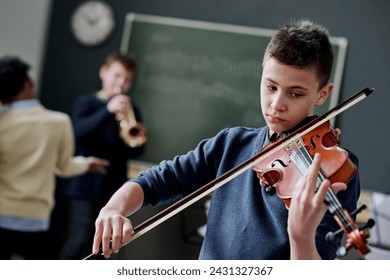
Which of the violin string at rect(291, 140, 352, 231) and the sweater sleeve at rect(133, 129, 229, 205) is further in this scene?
the sweater sleeve at rect(133, 129, 229, 205)

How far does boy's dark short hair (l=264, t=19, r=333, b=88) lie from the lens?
89cm

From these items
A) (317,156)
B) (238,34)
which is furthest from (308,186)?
(238,34)

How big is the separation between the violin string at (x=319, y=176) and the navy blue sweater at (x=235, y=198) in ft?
0.13

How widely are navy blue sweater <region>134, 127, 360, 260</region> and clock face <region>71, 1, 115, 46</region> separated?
2.32m

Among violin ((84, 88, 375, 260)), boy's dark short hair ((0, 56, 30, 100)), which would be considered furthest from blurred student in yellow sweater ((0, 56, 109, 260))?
violin ((84, 88, 375, 260))

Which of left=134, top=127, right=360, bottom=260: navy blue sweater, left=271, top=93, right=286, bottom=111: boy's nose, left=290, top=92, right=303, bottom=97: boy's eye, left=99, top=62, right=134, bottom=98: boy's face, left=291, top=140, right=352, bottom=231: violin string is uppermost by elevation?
left=290, top=92, right=303, bottom=97: boy's eye

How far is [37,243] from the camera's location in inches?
83.1

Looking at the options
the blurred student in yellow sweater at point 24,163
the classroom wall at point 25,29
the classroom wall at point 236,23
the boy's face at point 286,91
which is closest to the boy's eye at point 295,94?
the boy's face at point 286,91

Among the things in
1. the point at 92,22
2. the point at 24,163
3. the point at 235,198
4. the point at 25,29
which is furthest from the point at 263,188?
the point at 92,22

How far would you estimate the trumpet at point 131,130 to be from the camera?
2.48 meters

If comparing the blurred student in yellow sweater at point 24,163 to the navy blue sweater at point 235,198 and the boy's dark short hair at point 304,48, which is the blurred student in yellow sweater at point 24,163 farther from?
the boy's dark short hair at point 304,48

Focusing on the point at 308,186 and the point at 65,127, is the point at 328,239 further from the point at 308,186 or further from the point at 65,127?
the point at 65,127

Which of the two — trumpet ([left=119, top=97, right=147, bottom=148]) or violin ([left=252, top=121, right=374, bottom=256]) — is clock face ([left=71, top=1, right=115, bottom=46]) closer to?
trumpet ([left=119, top=97, right=147, bottom=148])
